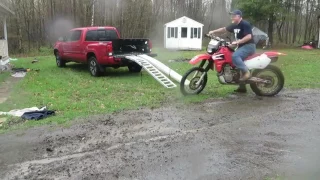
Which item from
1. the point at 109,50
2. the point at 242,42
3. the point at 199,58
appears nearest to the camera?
the point at 242,42

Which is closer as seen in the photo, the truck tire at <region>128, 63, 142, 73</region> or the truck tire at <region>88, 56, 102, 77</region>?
the truck tire at <region>88, 56, 102, 77</region>

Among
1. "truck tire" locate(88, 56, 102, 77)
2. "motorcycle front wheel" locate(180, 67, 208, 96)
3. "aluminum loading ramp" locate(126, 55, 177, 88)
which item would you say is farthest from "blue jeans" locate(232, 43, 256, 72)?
"truck tire" locate(88, 56, 102, 77)

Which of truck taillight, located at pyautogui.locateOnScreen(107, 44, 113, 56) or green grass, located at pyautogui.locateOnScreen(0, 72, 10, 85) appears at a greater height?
truck taillight, located at pyautogui.locateOnScreen(107, 44, 113, 56)

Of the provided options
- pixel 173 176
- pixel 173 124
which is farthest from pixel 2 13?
pixel 173 176

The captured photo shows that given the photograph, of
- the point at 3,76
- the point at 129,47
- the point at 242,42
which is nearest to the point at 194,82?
the point at 242,42

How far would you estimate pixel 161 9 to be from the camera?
107ft

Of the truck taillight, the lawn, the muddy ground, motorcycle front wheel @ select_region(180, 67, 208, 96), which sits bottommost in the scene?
the muddy ground

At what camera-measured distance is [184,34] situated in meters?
27.4

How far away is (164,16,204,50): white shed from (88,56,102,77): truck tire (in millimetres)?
16139

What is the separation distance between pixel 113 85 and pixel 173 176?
21.2 feet

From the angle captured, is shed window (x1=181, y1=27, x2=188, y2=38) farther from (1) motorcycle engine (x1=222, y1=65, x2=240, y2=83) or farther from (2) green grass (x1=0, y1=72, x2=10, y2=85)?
(1) motorcycle engine (x1=222, y1=65, x2=240, y2=83)

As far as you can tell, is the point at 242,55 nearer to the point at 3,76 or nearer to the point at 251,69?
the point at 251,69

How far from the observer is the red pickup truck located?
36.6 ft

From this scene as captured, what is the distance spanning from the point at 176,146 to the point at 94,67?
7.87 metres
